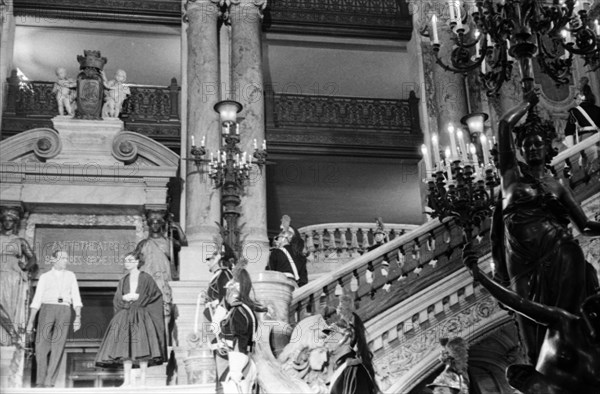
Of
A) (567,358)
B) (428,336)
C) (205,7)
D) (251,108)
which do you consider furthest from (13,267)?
(567,358)

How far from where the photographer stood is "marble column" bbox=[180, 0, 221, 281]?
590 inches

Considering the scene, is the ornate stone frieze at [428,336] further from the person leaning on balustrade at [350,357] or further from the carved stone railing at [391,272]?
the person leaning on balustrade at [350,357]

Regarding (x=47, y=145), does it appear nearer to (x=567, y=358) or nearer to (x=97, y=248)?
(x=97, y=248)

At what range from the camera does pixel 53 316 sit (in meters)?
11.1

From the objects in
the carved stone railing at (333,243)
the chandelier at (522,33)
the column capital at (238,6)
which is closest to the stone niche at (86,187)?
the column capital at (238,6)

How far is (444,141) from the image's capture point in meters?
17.4

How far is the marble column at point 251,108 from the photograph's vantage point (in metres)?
15.3

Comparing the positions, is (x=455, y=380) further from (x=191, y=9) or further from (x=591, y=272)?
(x=191, y=9)

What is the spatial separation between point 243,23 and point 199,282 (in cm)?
551

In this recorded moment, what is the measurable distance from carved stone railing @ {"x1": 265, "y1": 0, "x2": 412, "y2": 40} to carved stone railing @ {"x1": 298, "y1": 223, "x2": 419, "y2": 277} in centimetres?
464

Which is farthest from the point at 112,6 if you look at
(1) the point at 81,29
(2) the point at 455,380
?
(2) the point at 455,380

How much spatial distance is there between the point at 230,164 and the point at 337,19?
743 cm

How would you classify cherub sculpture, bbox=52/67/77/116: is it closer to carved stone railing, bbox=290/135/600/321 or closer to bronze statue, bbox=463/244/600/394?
carved stone railing, bbox=290/135/600/321

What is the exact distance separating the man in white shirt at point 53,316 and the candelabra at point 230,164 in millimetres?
2243
